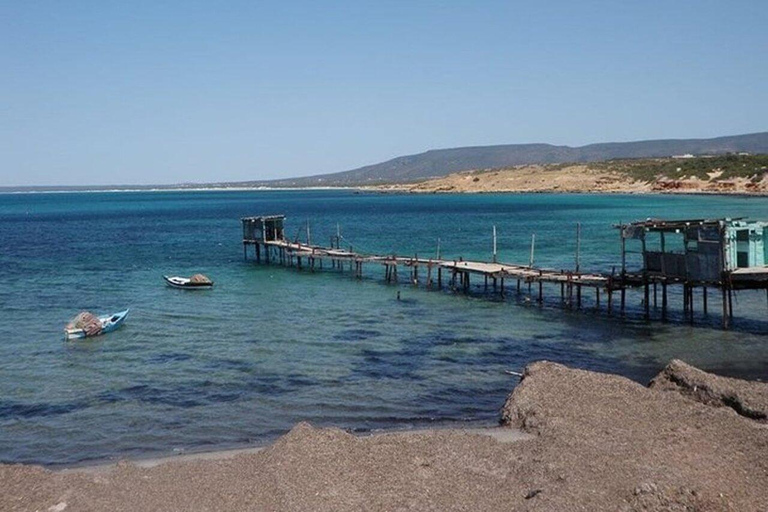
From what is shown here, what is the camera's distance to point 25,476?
1731 centimetres

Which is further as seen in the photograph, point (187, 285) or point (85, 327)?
point (187, 285)

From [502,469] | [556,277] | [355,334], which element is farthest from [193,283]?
[502,469]

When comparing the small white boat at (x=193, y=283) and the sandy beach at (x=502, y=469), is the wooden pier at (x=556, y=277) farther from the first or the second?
the sandy beach at (x=502, y=469)

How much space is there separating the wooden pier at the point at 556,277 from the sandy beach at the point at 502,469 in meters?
13.2

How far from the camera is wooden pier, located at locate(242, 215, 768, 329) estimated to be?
3325cm

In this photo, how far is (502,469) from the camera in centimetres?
1688

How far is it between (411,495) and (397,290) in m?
32.1

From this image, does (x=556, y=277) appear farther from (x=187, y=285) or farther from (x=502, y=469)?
(x=502, y=469)

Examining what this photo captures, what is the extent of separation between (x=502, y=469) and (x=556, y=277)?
953 inches

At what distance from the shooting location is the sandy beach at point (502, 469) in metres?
14.9

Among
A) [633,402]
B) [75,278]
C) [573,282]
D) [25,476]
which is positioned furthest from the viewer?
[75,278]

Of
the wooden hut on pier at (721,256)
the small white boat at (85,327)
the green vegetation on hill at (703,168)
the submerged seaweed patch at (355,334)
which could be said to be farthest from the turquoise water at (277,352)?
the green vegetation on hill at (703,168)

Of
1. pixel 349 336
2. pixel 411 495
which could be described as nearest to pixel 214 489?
pixel 411 495

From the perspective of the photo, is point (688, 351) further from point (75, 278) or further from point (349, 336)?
point (75, 278)
